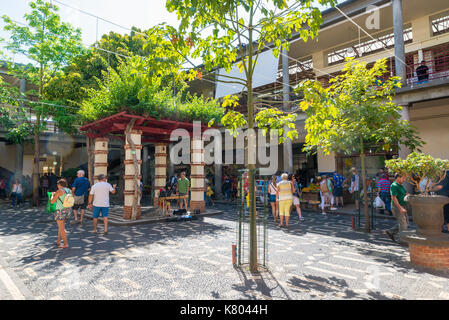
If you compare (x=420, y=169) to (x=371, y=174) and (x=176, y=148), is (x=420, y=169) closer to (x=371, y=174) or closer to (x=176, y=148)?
(x=371, y=174)

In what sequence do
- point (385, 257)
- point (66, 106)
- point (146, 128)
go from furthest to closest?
point (66, 106), point (146, 128), point (385, 257)

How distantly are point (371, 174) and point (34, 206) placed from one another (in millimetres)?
18614

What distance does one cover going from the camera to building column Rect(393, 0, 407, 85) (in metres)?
11.0

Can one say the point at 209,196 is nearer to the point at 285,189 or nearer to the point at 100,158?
the point at 100,158

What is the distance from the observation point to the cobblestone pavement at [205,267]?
12.9ft

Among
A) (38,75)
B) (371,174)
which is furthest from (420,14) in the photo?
(38,75)

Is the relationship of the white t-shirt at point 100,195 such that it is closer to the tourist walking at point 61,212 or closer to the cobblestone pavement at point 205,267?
the cobblestone pavement at point 205,267

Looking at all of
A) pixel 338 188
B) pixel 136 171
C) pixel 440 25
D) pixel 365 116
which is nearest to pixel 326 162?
pixel 338 188

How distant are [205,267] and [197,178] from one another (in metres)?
A: 7.32

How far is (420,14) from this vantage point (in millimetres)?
12906

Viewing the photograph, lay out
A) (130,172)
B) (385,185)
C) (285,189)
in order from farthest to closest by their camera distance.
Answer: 1. (130,172)
2. (385,185)
3. (285,189)

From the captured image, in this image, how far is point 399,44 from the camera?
11.1 meters

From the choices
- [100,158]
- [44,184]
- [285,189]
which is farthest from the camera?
[44,184]

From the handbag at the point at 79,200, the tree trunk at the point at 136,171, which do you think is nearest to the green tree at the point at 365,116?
the tree trunk at the point at 136,171
